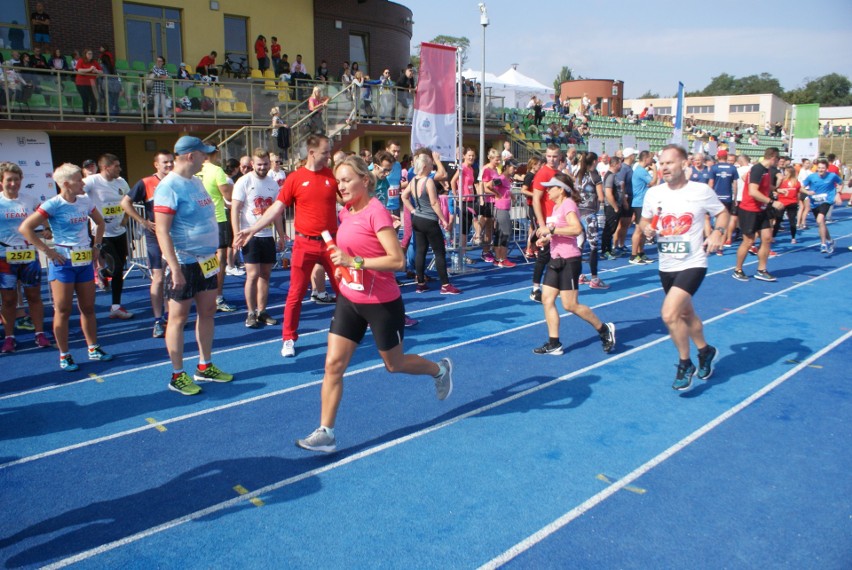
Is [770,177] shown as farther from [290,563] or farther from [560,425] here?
[290,563]

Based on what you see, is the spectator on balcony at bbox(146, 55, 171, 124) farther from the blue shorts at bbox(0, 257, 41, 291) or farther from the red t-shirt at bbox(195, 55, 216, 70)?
the blue shorts at bbox(0, 257, 41, 291)

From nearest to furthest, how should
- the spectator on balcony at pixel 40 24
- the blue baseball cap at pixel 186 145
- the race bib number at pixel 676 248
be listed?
1. the blue baseball cap at pixel 186 145
2. the race bib number at pixel 676 248
3. the spectator on balcony at pixel 40 24

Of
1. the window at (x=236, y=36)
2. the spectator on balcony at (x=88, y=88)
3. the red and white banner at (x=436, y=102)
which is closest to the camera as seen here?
the red and white banner at (x=436, y=102)

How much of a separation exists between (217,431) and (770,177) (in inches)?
381

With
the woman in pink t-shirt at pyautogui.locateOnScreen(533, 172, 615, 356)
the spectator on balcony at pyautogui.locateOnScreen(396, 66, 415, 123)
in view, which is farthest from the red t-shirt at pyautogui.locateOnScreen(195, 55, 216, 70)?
the woman in pink t-shirt at pyautogui.locateOnScreen(533, 172, 615, 356)

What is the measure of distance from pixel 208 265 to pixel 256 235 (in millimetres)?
1959

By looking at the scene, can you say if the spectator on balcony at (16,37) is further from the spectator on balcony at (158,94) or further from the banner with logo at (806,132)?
the banner with logo at (806,132)

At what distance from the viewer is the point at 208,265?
214 inches

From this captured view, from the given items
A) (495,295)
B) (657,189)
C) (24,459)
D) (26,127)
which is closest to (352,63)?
(26,127)

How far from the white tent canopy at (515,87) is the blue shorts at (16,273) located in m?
24.8

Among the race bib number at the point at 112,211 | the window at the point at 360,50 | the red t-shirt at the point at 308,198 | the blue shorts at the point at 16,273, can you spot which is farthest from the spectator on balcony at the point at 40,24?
the red t-shirt at the point at 308,198

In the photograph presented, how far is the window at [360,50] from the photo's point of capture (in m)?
26.0

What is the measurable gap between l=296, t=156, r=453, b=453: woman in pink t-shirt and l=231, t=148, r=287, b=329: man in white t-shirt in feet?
10.7

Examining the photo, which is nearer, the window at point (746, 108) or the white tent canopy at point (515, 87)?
the white tent canopy at point (515, 87)
